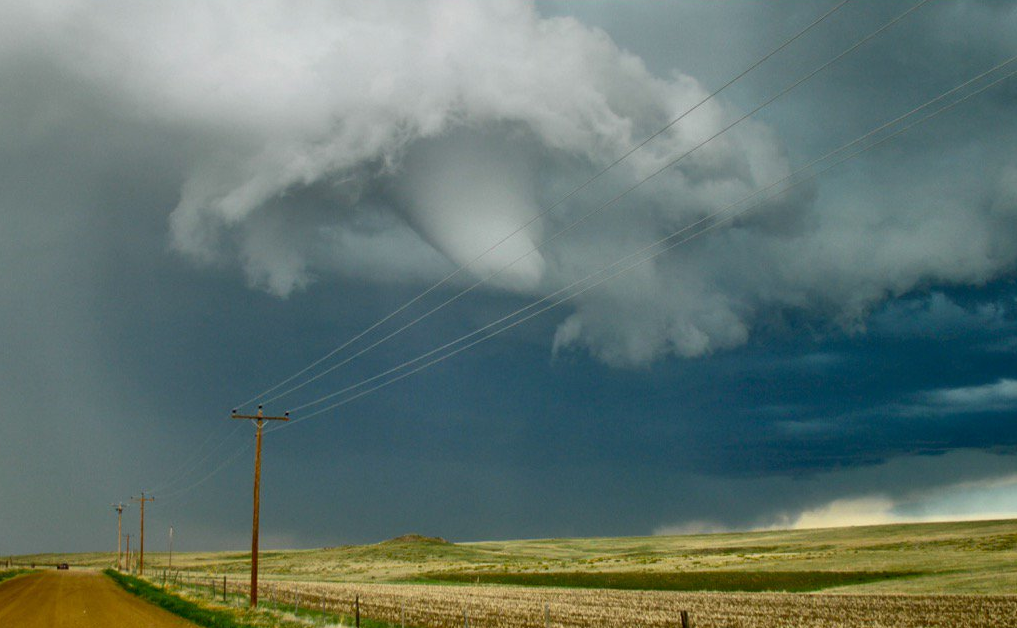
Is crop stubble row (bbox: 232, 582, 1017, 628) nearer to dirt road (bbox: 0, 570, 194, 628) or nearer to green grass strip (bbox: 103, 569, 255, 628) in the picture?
green grass strip (bbox: 103, 569, 255, 628)

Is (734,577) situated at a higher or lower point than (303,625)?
lower

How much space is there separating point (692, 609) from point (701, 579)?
40726 millimetres

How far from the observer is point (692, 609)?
48.5 m

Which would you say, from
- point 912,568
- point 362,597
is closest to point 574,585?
point 362,597

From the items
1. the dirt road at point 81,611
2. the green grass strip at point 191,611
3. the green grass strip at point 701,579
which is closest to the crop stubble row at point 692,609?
the green grass strip at point 191,611

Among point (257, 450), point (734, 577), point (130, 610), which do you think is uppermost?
point (257, 450)

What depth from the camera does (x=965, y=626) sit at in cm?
3662

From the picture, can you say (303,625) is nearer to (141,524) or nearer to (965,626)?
(965,626)

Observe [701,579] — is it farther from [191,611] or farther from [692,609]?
[191,611]

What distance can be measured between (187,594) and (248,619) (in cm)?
2440

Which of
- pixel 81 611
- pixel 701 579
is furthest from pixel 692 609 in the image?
pixel 701 579

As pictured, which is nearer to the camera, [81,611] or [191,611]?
[191,611]

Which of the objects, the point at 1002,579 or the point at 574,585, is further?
the point at 574,585

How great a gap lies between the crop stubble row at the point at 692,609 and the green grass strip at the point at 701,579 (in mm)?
12973
